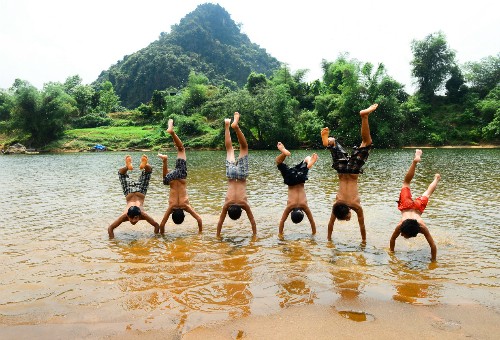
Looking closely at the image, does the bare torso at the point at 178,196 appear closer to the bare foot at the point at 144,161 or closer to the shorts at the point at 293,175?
the bare foot at the point at 144,161

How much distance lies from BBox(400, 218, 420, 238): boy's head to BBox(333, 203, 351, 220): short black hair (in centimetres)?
129

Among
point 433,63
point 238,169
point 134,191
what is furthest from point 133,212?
point 433,63

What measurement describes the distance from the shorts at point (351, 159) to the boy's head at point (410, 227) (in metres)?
1.56

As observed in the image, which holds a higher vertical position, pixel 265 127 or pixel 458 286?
pixel 265 127

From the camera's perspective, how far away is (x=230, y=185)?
9031 millimetres

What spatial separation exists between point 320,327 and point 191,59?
131 m

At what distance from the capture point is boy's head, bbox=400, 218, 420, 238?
7.12 metres

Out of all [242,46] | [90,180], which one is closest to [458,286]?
[90,180]

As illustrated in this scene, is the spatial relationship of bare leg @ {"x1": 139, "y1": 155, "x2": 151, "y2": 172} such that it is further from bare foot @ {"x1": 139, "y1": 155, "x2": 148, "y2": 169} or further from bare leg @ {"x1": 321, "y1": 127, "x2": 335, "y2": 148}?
bare leg @ {"x1": 321, "y1": 127, "x2": 335, "y2": 148}

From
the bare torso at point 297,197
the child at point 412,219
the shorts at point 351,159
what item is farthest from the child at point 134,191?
the child at point 412,219

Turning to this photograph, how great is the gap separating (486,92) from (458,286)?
63876 mm

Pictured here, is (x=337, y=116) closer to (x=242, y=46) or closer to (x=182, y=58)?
(x=182, y=58)

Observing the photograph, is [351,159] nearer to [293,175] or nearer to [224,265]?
[293,175]

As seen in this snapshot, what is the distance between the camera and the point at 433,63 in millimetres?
62344
